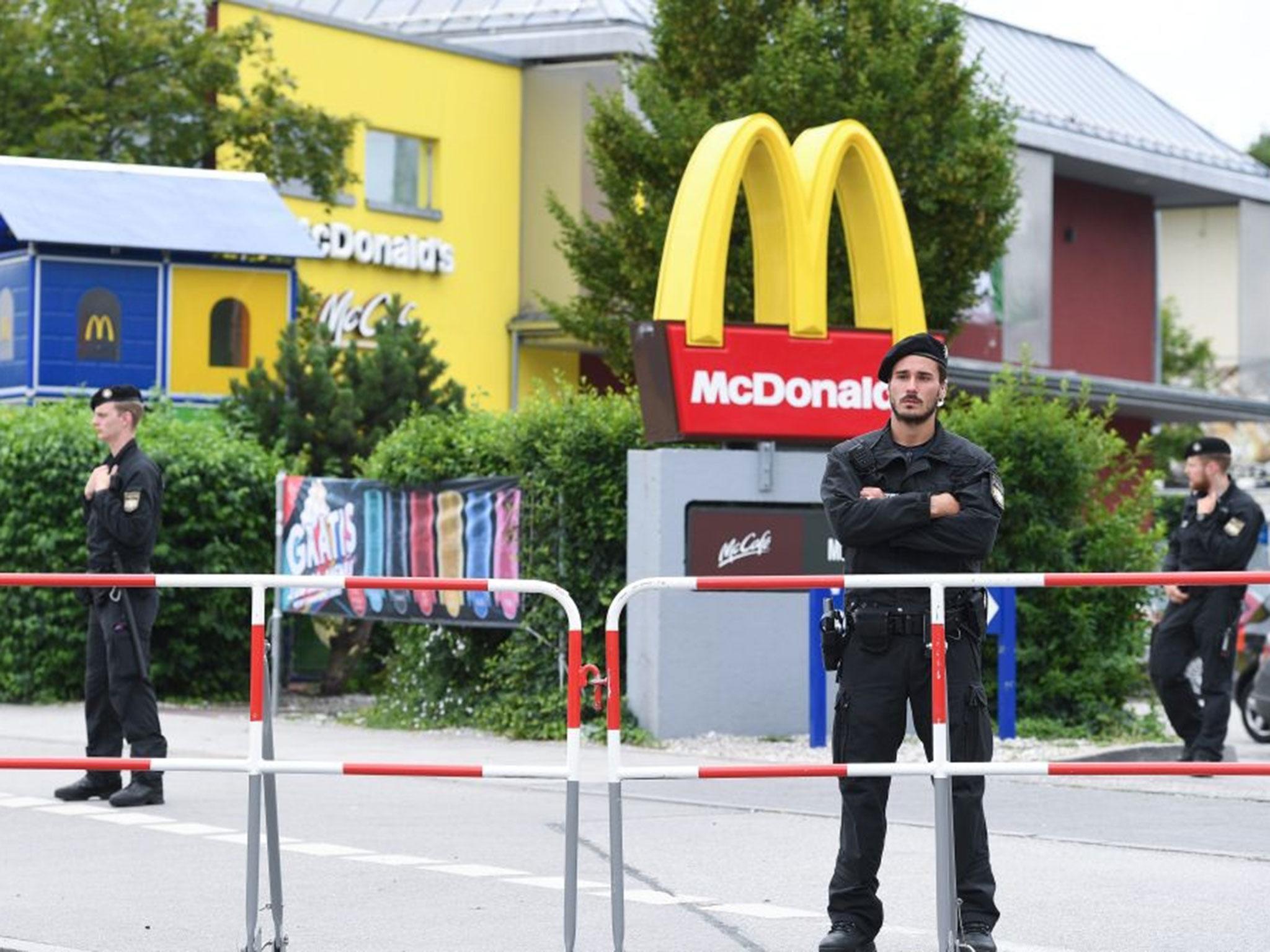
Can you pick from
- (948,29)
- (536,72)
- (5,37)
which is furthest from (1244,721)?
(536,72)

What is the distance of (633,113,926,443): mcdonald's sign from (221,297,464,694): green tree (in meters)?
5.37

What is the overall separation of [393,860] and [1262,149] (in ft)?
296

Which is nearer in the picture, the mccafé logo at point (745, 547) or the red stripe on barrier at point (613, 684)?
the red stripe on barrier at point (613, 684)

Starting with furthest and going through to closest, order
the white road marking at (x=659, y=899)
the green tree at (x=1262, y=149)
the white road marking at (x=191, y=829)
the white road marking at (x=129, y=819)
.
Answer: the green tree at (x=1262, y=149) < the white road marking at (x=129, y=819) < the white road marking at (x=191, y=829) < the white road marking at (x=659, y=899)

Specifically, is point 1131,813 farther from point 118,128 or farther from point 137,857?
point 118,128

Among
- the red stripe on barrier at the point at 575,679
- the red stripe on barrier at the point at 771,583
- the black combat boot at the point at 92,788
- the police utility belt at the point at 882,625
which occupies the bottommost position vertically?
the black combat boot at the point at 92,788

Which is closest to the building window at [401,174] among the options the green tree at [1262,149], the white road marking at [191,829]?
the white road marking at [191,829]

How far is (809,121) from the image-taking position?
27828 mm

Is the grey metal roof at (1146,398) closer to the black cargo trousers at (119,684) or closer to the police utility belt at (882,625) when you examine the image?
the black cargo trousers at (119,684)

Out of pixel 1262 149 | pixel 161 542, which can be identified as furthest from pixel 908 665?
pixel 1262 149

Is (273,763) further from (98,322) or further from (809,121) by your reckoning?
(809,121)

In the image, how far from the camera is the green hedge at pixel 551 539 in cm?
1555

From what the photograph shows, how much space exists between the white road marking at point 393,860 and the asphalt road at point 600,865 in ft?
0.10

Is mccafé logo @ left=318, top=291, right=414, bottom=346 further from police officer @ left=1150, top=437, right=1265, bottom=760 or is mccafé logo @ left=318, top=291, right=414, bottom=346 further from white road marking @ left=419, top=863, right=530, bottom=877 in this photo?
white road marking @ left=419, top=863, right=530, bottom=877
